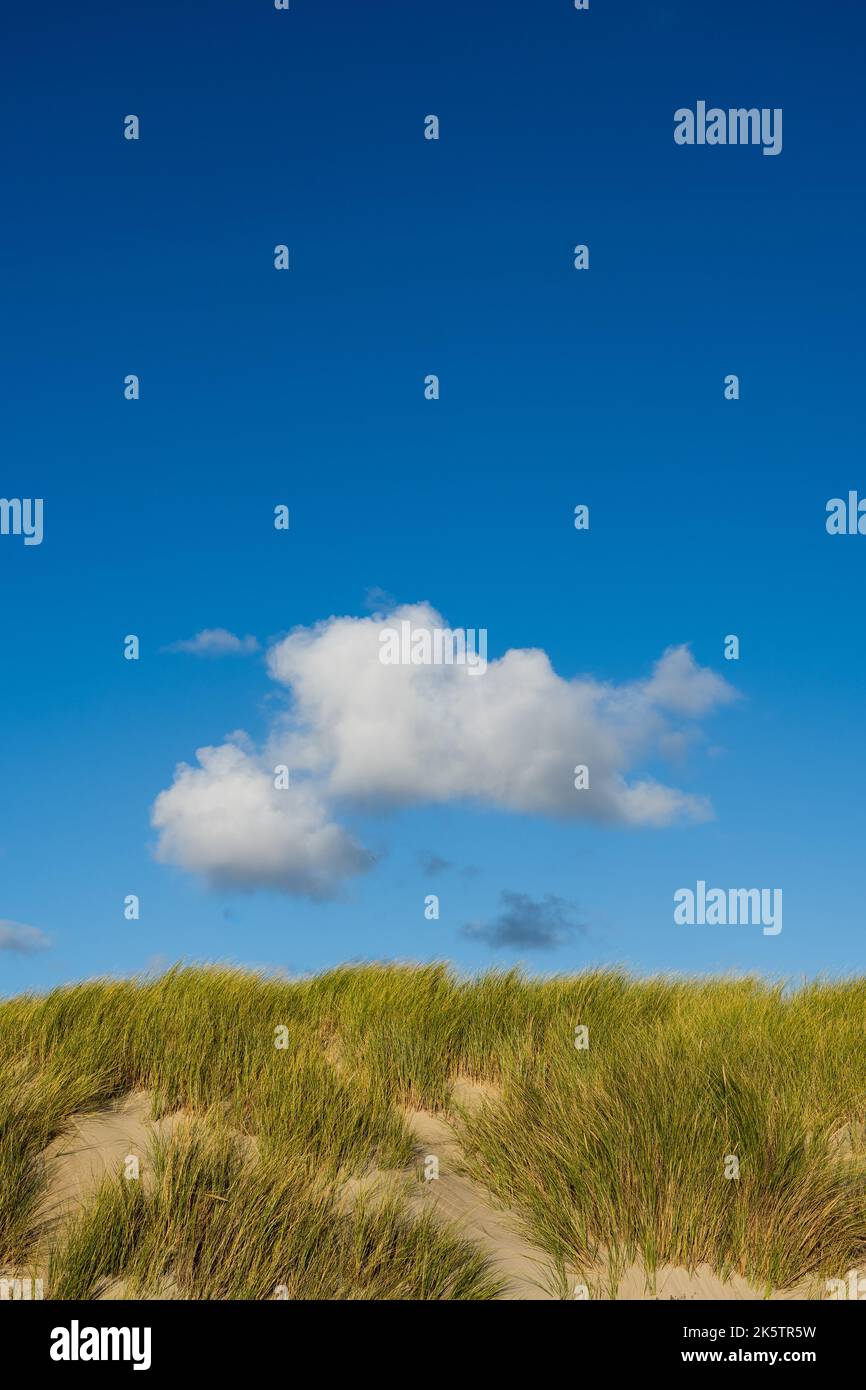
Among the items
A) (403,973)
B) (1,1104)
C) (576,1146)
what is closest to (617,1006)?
(403,973)

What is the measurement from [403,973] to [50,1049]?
329 cm

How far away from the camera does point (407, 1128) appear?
731cm

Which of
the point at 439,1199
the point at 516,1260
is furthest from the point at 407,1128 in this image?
the point at 516,1260

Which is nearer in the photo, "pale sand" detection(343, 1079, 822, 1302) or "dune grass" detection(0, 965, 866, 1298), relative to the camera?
"dune grass" detection(0, 965, 866, 1298)

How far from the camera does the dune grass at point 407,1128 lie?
5.54m

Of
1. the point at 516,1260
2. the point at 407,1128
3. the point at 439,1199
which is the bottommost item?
the point at 516,1260

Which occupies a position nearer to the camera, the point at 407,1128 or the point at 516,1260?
the point at 516,1260

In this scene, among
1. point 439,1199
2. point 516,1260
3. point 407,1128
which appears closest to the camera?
point 516,1260

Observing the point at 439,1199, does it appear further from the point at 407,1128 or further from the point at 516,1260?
the point at 407,1128

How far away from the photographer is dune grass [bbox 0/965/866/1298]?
18.2ft

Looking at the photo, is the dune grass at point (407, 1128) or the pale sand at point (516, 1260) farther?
the pale sand at point (516, 1260)

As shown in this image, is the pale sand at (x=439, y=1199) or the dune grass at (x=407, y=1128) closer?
the dune grass at (x=407, y=1128)
